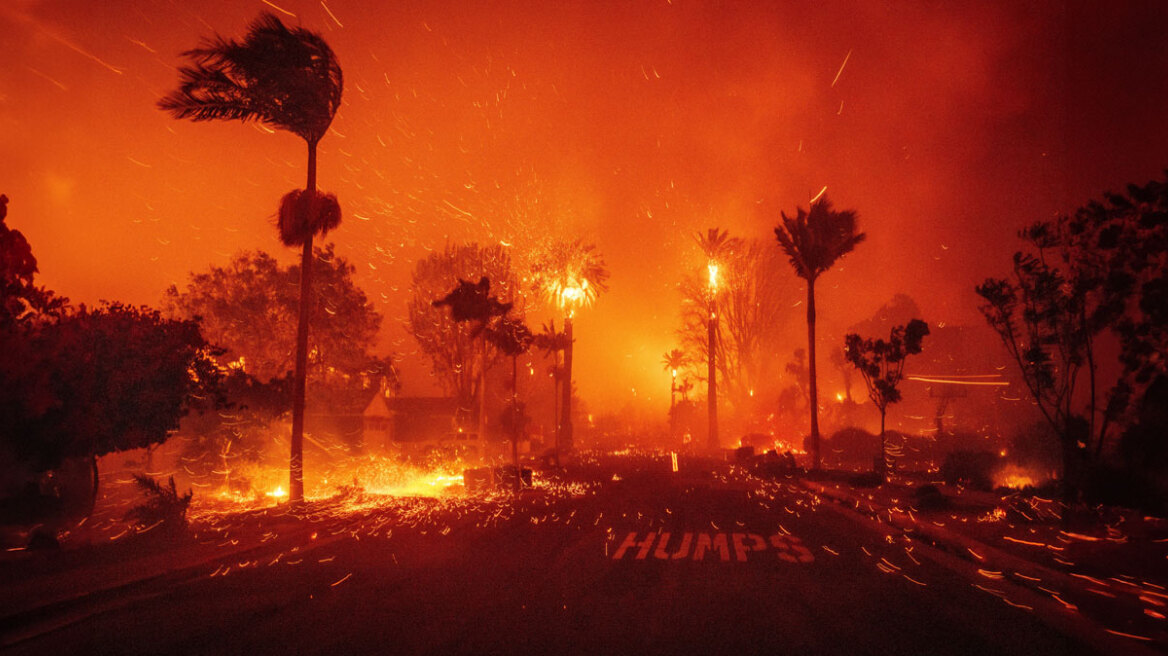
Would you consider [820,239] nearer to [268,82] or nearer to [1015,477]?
[1015,477]

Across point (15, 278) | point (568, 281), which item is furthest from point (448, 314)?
point (15, 278)

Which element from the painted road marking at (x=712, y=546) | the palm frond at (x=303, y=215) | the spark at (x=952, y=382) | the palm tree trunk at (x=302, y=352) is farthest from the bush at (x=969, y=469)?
the spark at (x=952, y=382)

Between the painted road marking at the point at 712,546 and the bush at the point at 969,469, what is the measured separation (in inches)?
561

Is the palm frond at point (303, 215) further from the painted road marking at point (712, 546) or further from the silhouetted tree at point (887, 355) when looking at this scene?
the silhouetted tree at point (887, 355)

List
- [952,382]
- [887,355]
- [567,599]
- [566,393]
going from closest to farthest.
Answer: [567,599]
[887,355]
[566,393]
[952,382]

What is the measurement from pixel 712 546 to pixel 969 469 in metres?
18.0

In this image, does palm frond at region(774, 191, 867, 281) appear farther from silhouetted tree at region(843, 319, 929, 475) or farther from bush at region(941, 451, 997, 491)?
bush at region(941, 451, 997, 491)

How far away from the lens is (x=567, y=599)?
9492 millimetres

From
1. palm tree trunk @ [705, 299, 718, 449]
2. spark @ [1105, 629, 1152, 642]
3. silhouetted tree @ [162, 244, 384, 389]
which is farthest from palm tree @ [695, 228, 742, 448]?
spark @ [1105, 629, 1152, 642]

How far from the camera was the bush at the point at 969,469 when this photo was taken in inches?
1056

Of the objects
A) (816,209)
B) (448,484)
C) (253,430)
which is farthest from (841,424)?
(253,430)

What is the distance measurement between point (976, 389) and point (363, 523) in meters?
59.9

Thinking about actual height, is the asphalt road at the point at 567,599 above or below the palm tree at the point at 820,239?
below

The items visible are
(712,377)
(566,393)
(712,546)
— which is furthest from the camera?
(566,393)
